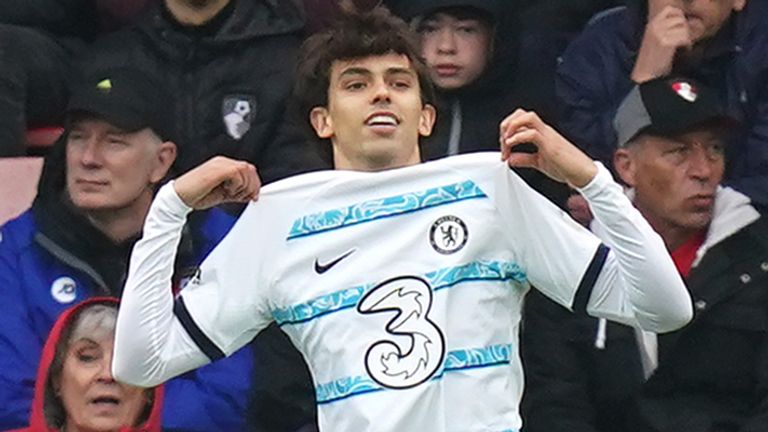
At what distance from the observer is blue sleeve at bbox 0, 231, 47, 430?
18.6ft

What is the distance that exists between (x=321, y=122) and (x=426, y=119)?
24 cm

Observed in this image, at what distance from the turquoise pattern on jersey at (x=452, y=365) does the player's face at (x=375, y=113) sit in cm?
44

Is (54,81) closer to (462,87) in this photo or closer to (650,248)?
(462,87)

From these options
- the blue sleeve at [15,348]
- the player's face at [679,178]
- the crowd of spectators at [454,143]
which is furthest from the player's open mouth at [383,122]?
the blue sleeve at [15,348]

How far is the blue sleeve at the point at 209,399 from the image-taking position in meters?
5.65

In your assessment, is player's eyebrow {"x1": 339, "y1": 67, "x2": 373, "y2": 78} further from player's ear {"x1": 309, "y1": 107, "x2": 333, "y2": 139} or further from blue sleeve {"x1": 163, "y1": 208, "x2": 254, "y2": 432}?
blue sleeve {"x1": 163, "y1": 208, "x2": 254, "y2": 432}

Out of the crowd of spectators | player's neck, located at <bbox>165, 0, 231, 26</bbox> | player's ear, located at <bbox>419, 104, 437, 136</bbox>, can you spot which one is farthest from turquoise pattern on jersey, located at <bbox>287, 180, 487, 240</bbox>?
player's neck, located at <bbox>165, 0, 231, 26</bbox>

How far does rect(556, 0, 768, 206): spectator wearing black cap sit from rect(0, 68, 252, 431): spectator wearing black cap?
3.50 ft

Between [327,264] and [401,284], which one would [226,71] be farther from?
[401,284]

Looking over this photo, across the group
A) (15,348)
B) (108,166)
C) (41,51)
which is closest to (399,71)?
(108,166)

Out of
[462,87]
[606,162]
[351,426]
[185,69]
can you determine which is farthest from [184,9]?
[351,426]

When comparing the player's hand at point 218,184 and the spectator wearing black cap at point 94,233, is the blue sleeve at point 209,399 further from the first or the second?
the player's hand at point 218,184

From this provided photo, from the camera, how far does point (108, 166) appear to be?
19.6ft

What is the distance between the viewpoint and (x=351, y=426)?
477 cm
